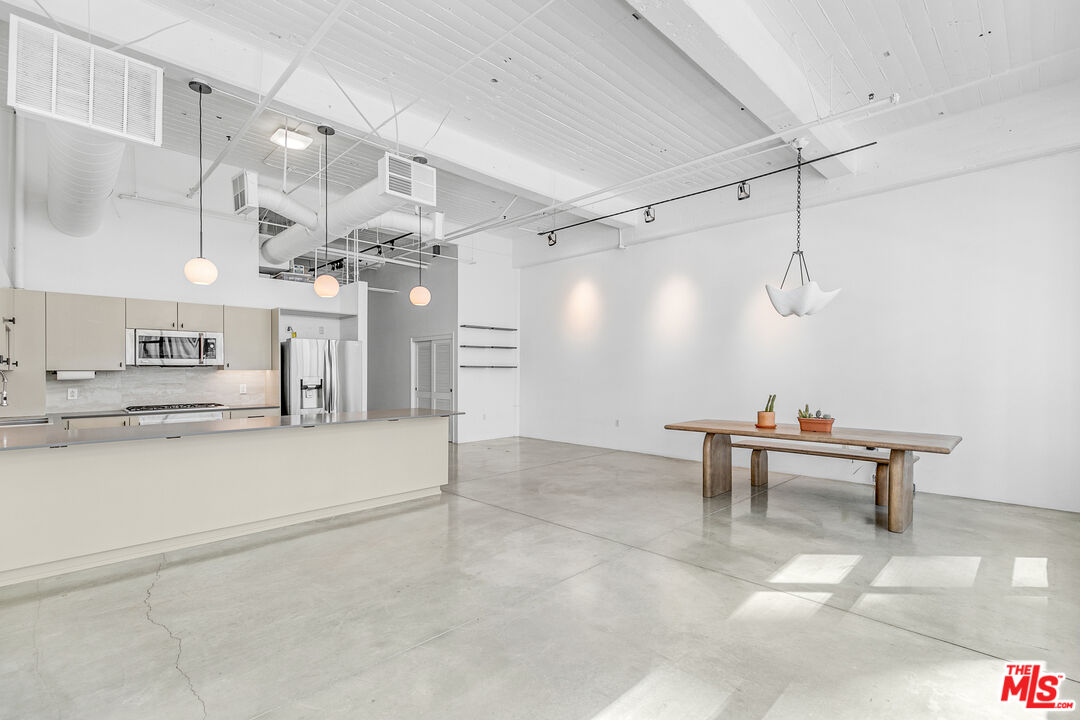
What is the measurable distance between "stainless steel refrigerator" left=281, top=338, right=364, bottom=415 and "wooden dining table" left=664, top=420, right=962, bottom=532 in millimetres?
4921

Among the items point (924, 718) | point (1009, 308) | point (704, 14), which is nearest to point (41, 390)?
point (704, 14)

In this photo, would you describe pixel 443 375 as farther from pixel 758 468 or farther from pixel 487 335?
pixel 758 468

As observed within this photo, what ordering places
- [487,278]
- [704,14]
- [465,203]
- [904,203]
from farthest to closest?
[487,278] < [465,203] < [904,203] < [704,14]

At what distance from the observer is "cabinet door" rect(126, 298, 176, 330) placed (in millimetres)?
5637

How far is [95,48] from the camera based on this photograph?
2.78 meters

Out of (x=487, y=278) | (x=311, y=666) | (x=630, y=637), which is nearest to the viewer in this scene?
(x=311, y=666)

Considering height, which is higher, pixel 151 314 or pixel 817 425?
pixel 151 314

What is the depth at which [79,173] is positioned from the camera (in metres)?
3.87

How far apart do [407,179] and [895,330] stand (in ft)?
17.5

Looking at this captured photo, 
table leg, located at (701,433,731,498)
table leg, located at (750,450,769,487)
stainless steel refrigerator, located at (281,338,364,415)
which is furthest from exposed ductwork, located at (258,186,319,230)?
table leg, located at (750,450,769,487)

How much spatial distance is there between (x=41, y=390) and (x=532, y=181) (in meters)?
5.50

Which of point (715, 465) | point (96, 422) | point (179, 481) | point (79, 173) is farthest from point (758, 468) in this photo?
point (96, 422)

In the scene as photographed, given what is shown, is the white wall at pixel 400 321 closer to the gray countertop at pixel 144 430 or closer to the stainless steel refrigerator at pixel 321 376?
the stainless steel refrigerator at pixel 321 376

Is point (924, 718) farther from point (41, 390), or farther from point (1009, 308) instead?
point (41, 390)
